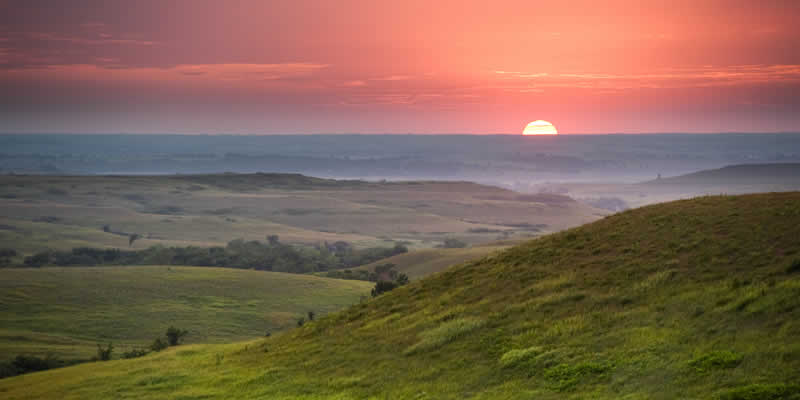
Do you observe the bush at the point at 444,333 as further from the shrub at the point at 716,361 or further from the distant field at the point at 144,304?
the distant field at the point at 144,304

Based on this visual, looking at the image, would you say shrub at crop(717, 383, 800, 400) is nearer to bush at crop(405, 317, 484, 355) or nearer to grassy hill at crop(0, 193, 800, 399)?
grassy hill at crop(0, 193, 800, 399)

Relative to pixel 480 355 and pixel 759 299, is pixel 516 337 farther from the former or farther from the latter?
pixel 759 299

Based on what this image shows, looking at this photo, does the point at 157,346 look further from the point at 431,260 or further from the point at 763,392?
the point at 431,260

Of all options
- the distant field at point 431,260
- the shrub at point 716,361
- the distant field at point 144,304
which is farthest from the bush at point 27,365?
the distant field at point 431,260

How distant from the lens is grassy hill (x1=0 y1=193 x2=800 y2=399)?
17406 mm

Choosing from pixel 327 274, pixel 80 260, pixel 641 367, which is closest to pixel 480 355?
pixel 641 367

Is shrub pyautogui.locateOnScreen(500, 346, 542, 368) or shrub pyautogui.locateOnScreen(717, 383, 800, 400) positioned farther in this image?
shrub pyautogui.locateOnScreen(500, 346, 542, 368)

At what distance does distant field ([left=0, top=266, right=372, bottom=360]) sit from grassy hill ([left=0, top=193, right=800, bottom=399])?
159 feet

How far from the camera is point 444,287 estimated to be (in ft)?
110

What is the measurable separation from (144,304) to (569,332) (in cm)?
10075

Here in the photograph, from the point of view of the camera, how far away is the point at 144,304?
4377 inches

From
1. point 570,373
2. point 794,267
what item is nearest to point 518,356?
point 570,373

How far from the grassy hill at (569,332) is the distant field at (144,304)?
4833cm

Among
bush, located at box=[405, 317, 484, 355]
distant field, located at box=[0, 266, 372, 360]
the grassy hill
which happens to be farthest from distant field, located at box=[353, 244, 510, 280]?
bush, located at box=[405, 317, 484, 355]
